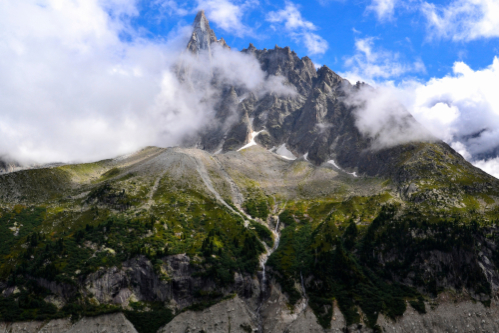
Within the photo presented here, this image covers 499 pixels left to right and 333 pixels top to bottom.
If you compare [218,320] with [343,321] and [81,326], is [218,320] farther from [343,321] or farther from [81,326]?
[81,326]

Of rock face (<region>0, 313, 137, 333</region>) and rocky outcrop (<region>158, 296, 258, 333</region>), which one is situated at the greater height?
rock face (<region>0, 313, 137, 333</region>)

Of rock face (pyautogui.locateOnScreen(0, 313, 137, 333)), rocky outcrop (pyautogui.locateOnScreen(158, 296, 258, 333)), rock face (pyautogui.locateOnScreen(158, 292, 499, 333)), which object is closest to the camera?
rock face (pyautogui.locateOnScreen(0, 313, 137, 333))

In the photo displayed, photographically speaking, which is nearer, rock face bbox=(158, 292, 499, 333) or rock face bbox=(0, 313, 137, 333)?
rock face bbox=(0, 313, 137, 333)

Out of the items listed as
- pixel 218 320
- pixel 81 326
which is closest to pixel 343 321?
pixel 218 320

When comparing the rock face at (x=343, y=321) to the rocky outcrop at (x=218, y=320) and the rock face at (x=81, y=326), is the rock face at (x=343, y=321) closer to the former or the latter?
the rocky outcrop at (x=218, y=320)

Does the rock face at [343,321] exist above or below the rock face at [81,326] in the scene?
below

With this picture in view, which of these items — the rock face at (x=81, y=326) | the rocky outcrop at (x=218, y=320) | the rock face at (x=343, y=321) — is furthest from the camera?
the rocky outcrop at (x=218, y=320)

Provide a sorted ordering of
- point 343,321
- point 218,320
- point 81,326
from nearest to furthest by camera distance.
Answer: point 81,326 < point 343,321 < point 218,320

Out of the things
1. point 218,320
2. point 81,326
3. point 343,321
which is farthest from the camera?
point 218,320

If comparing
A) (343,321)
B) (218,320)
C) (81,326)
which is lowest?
(343,321)

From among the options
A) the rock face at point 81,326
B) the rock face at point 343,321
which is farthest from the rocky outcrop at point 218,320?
the rock face at point 81,326

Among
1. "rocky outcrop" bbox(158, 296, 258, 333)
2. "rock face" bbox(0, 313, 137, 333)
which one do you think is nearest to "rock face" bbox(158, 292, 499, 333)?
"rocky outcrop" bbox(158, 296, 258, 333)

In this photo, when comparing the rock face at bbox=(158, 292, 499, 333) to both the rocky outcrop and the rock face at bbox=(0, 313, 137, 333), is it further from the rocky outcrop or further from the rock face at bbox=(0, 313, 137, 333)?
the rock face at bbox=(0, 313, 137, 333)

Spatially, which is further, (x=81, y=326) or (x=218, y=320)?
(x=218, y=320)
